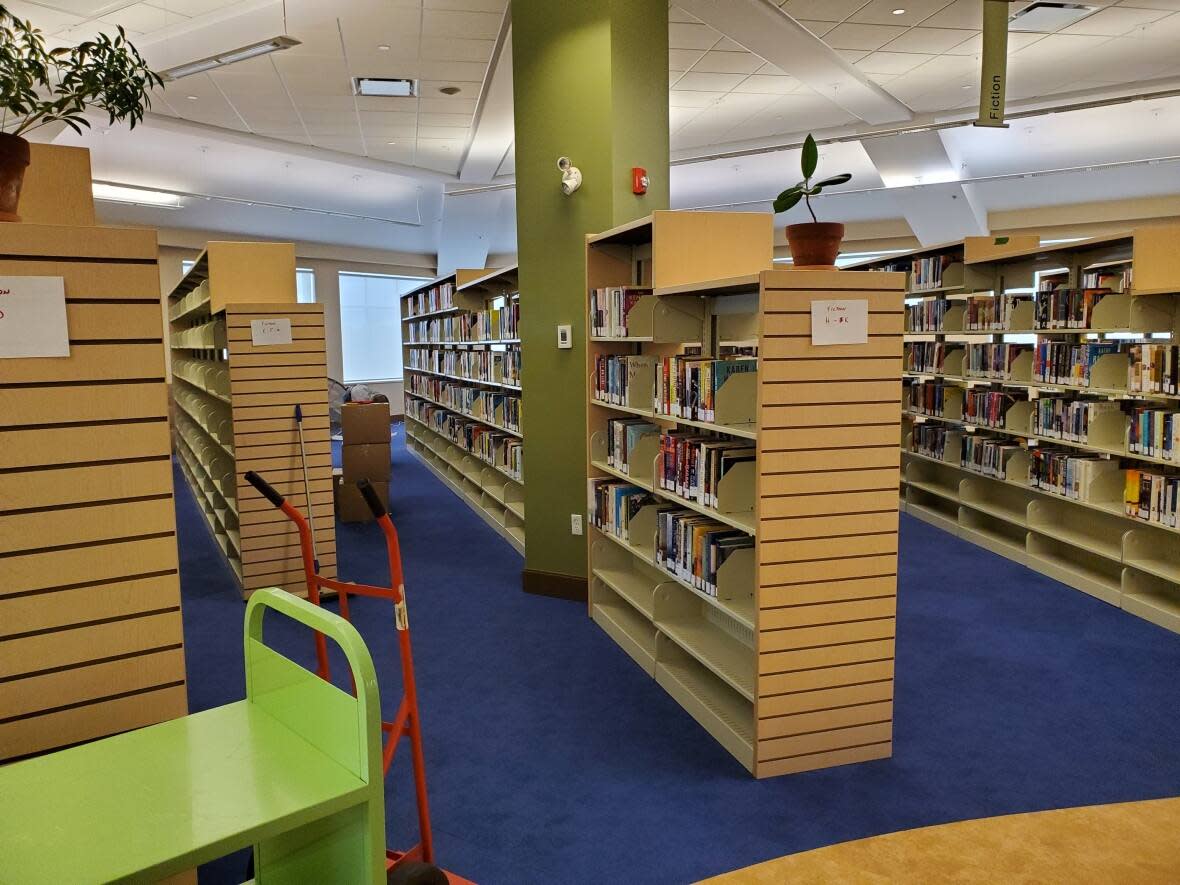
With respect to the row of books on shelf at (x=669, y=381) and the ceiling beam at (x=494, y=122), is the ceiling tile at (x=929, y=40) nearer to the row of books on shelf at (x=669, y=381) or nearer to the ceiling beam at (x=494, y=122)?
the ceiling beam at (x=494, y=122)

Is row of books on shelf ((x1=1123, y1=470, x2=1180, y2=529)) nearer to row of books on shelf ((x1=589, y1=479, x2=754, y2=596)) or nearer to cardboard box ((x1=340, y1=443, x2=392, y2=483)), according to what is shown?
row of books on shelf ((x1=589, y1=479, x2=754, y2=596))

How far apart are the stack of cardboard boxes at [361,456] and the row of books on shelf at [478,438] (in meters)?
0.89

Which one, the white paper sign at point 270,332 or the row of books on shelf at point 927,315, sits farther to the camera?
the row of books on shelf at point 927,315

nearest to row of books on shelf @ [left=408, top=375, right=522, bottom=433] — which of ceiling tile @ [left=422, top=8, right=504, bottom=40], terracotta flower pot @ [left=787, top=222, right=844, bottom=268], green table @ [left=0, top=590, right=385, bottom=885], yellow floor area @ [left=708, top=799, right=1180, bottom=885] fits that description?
ceiling tile @ [left=422, top=8, right=504, bottom=40]

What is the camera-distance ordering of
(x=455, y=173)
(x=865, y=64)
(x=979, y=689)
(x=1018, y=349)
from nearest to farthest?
1. (x=979, y=689)
2. (x=1018, y=349)
3. (x=865, y=64)
4. (x=455, y=173)

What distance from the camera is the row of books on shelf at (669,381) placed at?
3.39 meters

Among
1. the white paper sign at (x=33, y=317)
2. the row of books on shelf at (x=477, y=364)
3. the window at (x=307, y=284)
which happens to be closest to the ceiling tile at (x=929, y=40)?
the row of books on shelf at (x=477, y=364)

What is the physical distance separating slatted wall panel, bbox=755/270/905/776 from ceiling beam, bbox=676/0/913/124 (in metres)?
3.85

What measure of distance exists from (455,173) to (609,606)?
28.1 feet

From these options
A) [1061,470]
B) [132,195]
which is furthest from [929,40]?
[132,195]

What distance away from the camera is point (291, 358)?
510cm

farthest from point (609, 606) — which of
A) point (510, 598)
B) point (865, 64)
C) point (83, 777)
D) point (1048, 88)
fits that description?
point (1048, 88)

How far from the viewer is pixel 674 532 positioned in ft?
12.1

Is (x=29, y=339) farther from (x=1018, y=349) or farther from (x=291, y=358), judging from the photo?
(x=1018, y=349)
